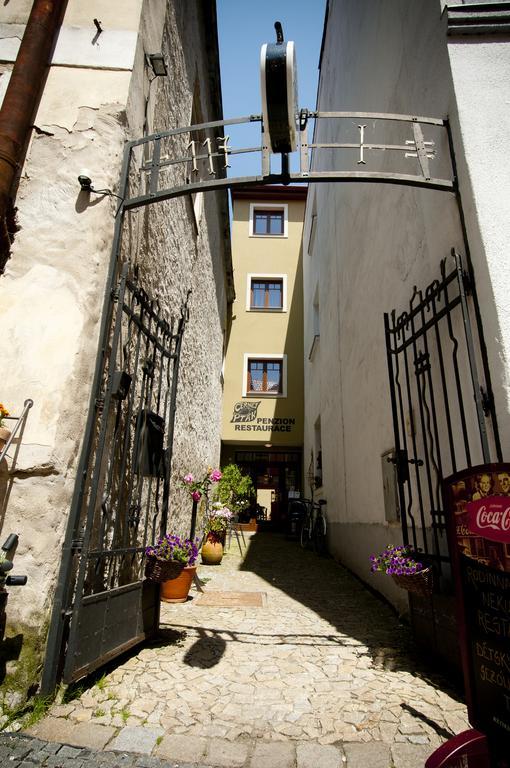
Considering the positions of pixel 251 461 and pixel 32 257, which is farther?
pixel 251 461

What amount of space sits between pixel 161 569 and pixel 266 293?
12.6 metres

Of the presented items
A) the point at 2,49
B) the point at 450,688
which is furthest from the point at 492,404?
the point at 2,49

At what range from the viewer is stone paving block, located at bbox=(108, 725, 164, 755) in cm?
184

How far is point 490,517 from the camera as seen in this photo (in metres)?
1.64

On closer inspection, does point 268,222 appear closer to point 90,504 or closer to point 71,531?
point 90,504

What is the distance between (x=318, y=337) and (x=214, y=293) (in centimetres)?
265

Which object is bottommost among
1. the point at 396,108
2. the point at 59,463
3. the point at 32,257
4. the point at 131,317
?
the point at 59,463

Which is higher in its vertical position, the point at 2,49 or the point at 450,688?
the point at 2,49

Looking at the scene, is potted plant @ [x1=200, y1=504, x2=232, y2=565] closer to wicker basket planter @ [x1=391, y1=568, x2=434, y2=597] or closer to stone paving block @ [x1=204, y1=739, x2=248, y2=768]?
wicker basket planter @ [x1=391, y1=568, x2=434, y2=597]

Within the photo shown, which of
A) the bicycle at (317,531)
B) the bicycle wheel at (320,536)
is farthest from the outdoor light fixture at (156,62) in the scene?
the bicycle wheel at (320,536)

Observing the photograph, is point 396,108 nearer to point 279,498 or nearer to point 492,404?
point 492,404

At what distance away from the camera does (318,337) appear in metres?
10.2

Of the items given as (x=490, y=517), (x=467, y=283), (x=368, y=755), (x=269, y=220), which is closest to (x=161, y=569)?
(x=368, y=755)

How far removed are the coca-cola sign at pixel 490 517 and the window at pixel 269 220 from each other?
1492cm
